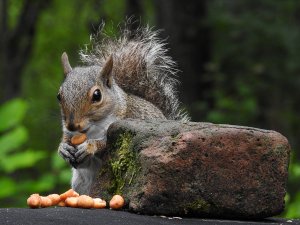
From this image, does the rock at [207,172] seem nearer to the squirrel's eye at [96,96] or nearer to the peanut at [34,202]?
the peanut at [34,202]

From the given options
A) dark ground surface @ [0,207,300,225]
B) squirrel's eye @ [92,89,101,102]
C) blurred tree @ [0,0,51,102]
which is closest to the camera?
dark ground surface @ [0,207,300,225]

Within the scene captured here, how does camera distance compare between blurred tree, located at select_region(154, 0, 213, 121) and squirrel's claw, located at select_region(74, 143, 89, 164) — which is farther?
blurred tree, located at select_region(154, 0, 213, 121)

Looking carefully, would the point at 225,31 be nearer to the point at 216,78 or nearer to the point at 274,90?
the point at 216,78

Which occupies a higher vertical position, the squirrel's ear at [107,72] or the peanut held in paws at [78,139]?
the squirrel's ear at [107,72]

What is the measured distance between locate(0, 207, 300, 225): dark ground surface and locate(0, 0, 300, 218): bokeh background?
3.62 metres

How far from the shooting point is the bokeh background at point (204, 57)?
27.6 feet

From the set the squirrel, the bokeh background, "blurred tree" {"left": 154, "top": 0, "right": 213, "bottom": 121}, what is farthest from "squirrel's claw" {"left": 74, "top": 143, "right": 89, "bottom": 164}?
"blurred tree" {"left": 154, "top": 0, "right": 213, "bottom": 121}

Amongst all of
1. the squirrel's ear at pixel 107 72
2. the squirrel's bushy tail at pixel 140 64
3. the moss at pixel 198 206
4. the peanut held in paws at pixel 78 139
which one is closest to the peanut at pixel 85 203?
the moss at pixel 198 206

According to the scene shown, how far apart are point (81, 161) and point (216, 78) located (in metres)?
5.35

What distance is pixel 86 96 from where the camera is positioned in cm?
404

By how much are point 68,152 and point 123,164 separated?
43 cm

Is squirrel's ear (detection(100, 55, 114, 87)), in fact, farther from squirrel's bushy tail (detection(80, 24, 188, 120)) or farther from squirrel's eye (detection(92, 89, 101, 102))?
squirrel's bushy tail (detection(80, 24, 188, 120))

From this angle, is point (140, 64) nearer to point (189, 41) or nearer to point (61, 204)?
point (61, 204)

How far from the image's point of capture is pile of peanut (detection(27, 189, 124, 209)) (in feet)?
11.2
